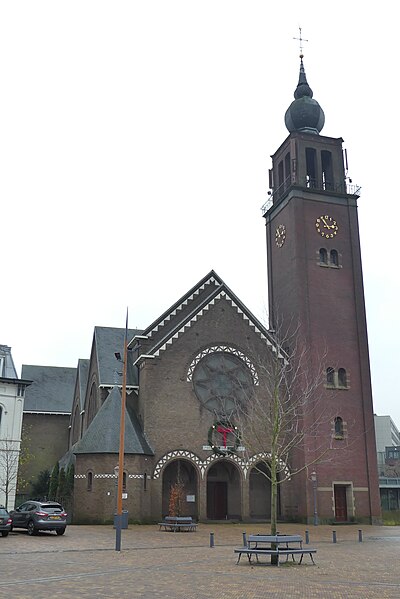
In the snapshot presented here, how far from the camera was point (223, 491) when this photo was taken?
151 ft

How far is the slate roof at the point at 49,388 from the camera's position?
65.0 metres

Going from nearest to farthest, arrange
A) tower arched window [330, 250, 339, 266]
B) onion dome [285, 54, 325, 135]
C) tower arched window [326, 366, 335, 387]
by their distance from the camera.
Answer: tower arched window [326, 366, 335, 387] < tower arched window [330, 250, 339, 266] < onion dome [285, 54, 325, 135]

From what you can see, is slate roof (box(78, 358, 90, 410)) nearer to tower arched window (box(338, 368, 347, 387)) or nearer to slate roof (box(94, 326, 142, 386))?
slate roof (box(94, 326, 142, 386))

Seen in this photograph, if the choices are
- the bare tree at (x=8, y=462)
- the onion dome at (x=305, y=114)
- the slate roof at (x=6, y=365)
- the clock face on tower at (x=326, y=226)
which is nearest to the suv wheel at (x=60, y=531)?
the bare tree at (x=8, y=462)

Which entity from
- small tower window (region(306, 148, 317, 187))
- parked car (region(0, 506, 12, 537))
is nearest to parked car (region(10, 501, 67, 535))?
parked car (region(0, 506, 12, 537))

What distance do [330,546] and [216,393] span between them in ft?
61.6

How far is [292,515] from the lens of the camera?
45156 millimetres

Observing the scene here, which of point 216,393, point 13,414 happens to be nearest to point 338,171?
point 216,393

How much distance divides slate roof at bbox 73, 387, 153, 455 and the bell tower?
11815mm

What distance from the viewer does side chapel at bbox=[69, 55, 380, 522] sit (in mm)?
42594

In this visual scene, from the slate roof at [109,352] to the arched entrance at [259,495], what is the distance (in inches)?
419

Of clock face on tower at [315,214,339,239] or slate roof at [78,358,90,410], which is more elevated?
clock face on tower at [315,214,339,239]

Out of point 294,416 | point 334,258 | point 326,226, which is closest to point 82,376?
point 294,416

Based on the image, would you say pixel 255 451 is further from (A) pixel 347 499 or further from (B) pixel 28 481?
(B) pixel 28 481
